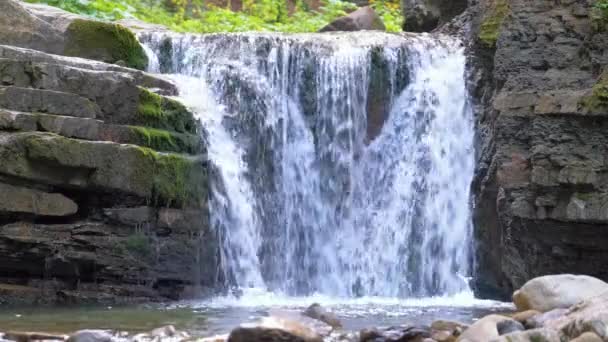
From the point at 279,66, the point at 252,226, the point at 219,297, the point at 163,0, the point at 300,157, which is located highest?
the point at 163,0

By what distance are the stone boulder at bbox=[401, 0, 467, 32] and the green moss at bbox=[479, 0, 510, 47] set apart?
3.76m

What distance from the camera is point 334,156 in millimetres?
13812

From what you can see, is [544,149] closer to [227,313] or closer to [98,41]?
[227,313]

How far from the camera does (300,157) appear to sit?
13.6 meters

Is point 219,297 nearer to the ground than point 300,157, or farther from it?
nearer to the ground

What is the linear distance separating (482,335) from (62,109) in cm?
619

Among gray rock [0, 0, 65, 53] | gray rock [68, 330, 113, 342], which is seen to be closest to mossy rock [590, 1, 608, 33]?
gray rock [0, 0, 65, 53]

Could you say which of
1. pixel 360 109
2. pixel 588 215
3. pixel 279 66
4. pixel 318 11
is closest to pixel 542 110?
pixel 588 215

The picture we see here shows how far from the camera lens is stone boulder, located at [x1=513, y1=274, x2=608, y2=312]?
7324 millimetres

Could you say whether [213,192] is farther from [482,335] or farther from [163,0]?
[163,0]

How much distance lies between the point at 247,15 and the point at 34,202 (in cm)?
1375

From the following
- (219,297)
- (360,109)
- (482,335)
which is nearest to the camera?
(482,335)

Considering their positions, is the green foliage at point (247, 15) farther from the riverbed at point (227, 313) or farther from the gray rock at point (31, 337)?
the gray rock at point (31, 337)

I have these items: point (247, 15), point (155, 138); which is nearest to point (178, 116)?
point (155, 138)
